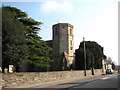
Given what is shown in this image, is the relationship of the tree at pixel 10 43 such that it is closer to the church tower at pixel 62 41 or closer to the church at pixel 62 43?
the church at pixel 62 43

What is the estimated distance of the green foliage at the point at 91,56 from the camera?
46562 millimetres

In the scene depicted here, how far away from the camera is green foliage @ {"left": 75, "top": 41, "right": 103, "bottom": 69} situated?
153 ft

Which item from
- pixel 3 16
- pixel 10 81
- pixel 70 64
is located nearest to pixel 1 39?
pixel 3 16

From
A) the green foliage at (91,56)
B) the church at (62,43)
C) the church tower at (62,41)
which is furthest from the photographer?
the church tower at (62,41)

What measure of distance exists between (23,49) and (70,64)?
41.7 metres

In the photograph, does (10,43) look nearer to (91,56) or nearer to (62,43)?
(91,56)

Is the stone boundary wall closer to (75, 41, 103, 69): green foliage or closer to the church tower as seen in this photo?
(75, 41, 103, 69): green foliage

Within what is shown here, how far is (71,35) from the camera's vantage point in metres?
63.8

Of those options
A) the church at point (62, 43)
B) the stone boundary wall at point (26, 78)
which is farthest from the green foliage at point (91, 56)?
the stone boundary wall at point (26, 78)

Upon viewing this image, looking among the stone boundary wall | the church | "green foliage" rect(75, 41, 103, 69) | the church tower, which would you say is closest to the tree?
the stone boundary wall

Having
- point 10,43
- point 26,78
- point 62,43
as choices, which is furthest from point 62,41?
point 10,43

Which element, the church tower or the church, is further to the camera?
the church tower

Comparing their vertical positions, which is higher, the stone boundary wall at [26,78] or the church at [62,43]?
the church at [62,43]

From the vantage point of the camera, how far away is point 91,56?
4803 cm
